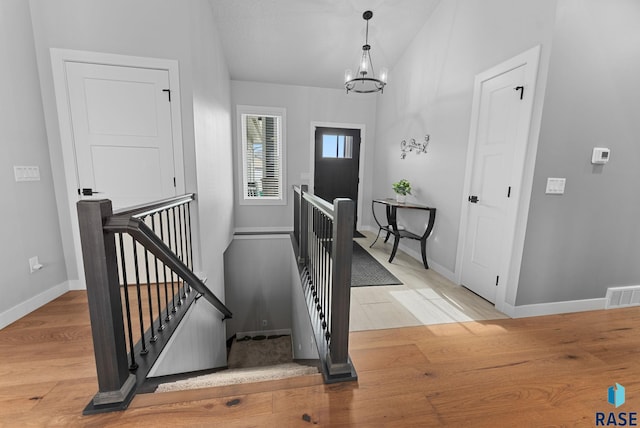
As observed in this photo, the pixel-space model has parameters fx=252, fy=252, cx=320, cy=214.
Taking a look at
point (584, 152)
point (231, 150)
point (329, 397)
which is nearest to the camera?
point (329, 397)

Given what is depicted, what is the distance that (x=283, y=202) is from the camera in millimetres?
5082

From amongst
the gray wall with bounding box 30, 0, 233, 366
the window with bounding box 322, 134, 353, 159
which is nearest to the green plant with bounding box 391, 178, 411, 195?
the window with bounding box 322, 134, 353, 159

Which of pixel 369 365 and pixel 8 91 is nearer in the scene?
pixel 369 365

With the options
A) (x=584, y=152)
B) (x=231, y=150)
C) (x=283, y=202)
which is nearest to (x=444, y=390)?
(x=584, y=152)

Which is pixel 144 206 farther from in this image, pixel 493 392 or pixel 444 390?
pixel 493 392

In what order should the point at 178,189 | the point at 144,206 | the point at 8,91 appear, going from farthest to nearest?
1. the point at 178,189
2. the point at 8,91
3. the point at 144,206

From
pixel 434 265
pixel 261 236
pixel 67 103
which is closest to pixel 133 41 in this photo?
pixel 67 103

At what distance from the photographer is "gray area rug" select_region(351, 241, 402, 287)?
2.90 meters

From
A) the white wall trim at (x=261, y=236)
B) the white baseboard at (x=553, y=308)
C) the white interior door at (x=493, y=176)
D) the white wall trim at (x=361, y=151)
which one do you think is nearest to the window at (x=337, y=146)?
the white wall trim at (x=361, y=151)

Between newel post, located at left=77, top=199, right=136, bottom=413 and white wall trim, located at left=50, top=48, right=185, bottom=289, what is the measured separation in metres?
1.53

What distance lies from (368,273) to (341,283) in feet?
6.32

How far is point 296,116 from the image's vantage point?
4.89 m

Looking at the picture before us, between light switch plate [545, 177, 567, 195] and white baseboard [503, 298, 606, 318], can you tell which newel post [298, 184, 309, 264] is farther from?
light switch plate [545, 177, 567, 195]

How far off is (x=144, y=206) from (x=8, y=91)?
1635 mm
